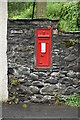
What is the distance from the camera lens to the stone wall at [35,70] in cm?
653

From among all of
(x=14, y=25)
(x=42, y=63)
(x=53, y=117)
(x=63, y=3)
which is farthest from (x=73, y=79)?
(x=63, y=3)

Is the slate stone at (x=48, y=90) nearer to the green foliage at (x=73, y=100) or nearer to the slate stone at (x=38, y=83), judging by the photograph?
the slate stone at (x=38, y=83)

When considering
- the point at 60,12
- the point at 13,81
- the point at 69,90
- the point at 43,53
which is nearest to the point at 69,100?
the point at 69,90

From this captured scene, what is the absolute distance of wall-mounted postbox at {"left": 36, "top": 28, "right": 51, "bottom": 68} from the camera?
6500mm

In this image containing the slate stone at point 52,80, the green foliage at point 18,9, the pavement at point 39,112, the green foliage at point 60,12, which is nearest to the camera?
the pavement at point 39,112

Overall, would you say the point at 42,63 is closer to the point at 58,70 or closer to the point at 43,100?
the point at 58,70

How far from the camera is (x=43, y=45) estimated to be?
21.4ft

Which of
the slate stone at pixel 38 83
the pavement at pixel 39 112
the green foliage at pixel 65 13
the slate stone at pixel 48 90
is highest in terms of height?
the green foliage at pixel 65 13

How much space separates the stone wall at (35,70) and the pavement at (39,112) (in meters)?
0.32

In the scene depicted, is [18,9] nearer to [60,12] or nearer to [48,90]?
[60,12]

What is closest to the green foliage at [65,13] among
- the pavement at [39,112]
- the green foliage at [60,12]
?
the green foliage at [60,12]

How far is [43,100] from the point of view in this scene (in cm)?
665

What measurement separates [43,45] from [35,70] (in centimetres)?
61

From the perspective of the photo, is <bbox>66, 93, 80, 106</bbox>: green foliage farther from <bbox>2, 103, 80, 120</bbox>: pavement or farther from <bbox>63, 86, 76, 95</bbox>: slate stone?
<bbox>2, 103, 80, 120</bbox>: pavement
